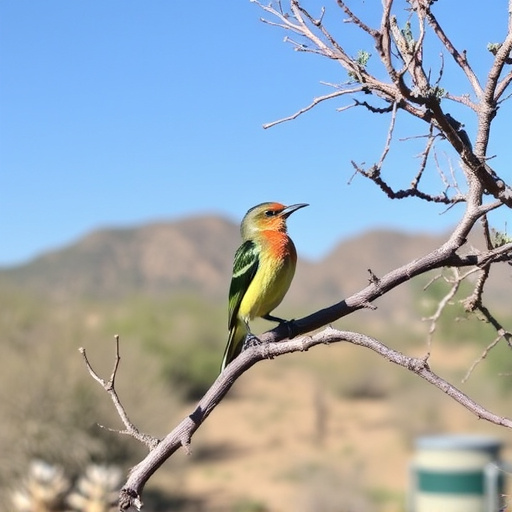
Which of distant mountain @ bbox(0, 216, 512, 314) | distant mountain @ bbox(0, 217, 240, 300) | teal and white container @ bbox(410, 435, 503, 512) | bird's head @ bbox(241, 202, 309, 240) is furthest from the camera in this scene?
distant mountain @ bbox(0, 217, 240, 300)

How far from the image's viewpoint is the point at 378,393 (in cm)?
3962

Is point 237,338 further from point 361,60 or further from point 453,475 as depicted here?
point 453,475

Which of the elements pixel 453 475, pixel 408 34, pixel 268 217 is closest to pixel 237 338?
pixel 268 217

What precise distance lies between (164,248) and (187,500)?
105 meters

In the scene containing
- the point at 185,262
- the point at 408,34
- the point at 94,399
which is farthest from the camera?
the point at 185,262

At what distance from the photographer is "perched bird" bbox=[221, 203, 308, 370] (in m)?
4.29

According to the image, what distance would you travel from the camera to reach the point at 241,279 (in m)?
4.36

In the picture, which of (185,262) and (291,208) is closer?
(291,208)

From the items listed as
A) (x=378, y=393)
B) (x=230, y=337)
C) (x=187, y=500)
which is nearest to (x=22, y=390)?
(x=187, y=500)

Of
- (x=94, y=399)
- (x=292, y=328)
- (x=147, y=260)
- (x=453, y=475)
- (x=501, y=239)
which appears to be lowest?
(x=292, y=328)

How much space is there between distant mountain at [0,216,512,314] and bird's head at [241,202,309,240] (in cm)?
9425

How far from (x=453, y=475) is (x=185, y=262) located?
112 metres

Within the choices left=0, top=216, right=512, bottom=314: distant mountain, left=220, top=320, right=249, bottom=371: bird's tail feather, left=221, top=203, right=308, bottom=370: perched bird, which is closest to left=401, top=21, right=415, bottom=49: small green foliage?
left=221, top=203, right=308, bottom=370: perched bird

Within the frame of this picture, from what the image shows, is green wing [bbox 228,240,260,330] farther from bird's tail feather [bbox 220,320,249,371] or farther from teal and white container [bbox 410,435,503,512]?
teal and white container [bbox 410,435,503,512]
